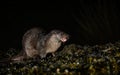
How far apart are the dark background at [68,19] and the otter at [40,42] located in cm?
311

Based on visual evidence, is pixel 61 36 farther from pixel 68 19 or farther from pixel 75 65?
pixel 68 19

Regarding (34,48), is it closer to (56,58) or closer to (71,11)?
(56,58)

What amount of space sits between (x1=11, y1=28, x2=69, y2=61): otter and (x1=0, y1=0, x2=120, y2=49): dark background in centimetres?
311

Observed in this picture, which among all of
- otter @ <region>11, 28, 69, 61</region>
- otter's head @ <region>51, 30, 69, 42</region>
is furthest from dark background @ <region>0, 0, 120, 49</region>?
otter's head @ <region>51, 30, 69, 42</region>

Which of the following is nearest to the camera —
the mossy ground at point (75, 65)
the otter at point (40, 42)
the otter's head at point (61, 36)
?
the mossy ground at point (75, 65)

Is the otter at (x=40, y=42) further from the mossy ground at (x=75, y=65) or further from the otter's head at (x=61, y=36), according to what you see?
the mossy ground at (x=75, y=65)

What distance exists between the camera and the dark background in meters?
10.7

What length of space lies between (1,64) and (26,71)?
1.29 meters

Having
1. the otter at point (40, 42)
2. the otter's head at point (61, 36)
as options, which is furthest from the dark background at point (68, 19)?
the otter's head at point (61, 36)

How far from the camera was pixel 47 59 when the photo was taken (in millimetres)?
6684

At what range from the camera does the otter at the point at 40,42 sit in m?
6.67

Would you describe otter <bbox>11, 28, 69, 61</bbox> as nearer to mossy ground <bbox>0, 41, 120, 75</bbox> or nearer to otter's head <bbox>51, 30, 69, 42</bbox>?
otter's head <bbox>51, 30, 69, 42</bbox>

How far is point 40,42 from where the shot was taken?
7.03 m

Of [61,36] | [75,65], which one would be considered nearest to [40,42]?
[61,36]
